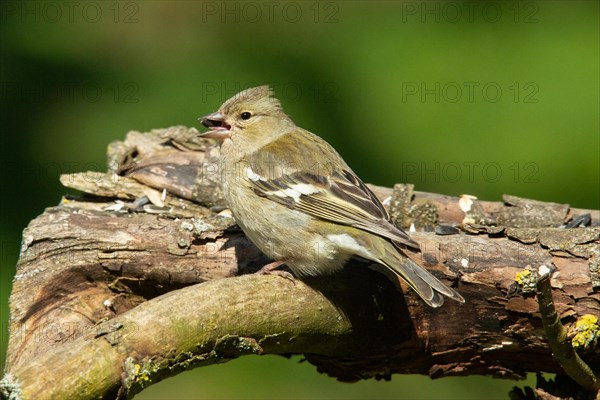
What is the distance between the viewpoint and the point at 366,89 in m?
8.15

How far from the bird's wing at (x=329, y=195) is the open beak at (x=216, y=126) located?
423 mm

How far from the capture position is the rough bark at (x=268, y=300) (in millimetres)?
3619

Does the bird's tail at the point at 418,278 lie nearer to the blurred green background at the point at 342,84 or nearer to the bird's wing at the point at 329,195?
the bird's wing at the point at 329,195

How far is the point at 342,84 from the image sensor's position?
8.16m

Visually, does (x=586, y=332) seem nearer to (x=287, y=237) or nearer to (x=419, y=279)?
(x=419, y=279)

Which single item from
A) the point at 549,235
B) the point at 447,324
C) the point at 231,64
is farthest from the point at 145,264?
the point at 231,64

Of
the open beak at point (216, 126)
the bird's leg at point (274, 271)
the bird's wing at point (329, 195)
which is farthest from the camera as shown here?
the open beak at point (216, 126)

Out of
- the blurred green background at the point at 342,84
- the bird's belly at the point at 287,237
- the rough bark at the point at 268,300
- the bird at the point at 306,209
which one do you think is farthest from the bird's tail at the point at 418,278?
the blurred green background at the point at 342,84

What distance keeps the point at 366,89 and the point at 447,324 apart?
14.4 feet

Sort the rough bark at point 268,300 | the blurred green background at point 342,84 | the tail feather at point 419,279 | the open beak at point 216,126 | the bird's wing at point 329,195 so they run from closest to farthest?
the rough bark at point 268,300
the tail feather at point 419,279
the bird's wing at point 329,195
the open beak at point 216,126
the blurred green background at point 342,84

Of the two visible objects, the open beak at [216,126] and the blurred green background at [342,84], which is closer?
the open beak at [216,126]

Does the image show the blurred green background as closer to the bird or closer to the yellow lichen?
the bird

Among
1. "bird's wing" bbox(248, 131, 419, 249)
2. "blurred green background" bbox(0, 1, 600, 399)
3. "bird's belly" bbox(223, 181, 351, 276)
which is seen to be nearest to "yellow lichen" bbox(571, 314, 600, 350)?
"bird's wing" bbox(248, 131, 419, 249)

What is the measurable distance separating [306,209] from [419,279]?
76 centimetres
